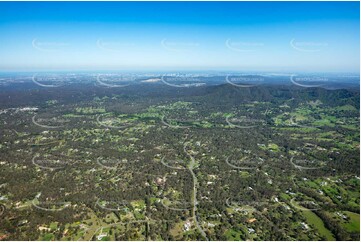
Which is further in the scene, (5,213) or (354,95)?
(354,95)

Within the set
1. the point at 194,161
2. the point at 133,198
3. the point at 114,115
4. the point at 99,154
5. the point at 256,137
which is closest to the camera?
the point at 133,198

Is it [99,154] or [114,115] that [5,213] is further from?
[114,115]

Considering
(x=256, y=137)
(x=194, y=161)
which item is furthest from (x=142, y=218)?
(x=256, y=137)

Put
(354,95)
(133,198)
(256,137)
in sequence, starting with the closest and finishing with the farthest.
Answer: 1. (133,198)
2. (256,137)
3. (354,95)

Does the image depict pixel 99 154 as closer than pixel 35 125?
Yes

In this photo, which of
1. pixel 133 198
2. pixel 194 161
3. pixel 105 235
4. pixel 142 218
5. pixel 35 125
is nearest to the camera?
pixel 105 235

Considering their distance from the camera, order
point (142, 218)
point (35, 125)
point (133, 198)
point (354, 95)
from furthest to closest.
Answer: point (354, 95)
point (35, 125)
point (133, 198)
point (142, 218)

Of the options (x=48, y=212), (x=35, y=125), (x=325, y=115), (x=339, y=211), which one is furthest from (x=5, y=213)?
(x=325, y=115)

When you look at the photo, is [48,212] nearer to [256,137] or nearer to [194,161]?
[194,161]

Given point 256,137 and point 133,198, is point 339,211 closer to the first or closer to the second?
point 133,198
